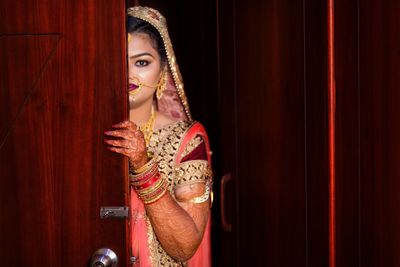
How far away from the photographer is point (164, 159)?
1.77 m

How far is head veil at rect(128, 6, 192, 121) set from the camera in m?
1.76

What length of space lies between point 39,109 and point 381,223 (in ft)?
3.06

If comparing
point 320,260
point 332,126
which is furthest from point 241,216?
point 332,126

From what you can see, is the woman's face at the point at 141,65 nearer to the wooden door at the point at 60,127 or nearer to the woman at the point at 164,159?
the woman at the point at 164,159

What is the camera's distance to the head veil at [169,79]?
69.3 inches

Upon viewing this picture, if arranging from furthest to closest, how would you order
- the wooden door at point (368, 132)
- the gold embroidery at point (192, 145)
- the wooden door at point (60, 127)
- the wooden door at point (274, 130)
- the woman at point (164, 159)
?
the gold embroidery at point (192, 145), the woman at point (164, 159), the wooden door at point (274, 130), the wooden door at point (60, 127), the wooden door at point (368, 132)

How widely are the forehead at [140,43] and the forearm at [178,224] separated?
484 millimetres

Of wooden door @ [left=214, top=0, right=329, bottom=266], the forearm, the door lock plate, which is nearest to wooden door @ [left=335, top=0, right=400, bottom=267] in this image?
wooden door @ [left=214, top=0, right=329, bottom=266]

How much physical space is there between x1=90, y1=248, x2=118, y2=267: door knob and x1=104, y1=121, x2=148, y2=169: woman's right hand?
248 millimetres

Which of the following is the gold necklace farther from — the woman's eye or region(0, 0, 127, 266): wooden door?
region(0, 0, 127, 266): wooden door

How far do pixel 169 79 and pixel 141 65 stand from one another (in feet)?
0.45

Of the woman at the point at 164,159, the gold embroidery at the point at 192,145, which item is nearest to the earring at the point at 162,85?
the woman at the point at 164,159

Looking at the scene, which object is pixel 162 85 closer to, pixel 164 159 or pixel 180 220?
pixel 164 159

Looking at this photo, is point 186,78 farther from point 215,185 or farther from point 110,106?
point 110,106
